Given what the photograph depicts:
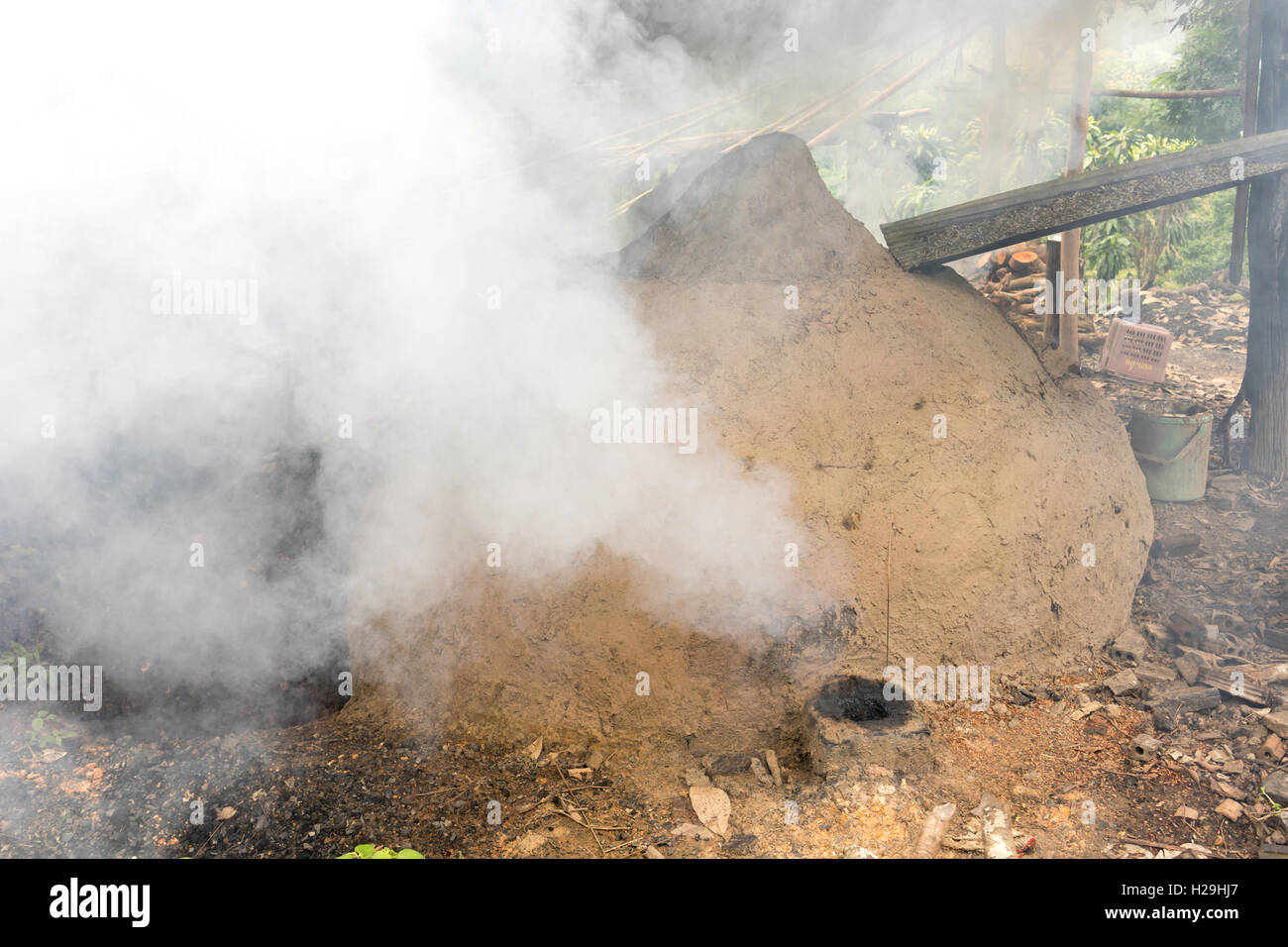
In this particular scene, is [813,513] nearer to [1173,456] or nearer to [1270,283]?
[1173,456]

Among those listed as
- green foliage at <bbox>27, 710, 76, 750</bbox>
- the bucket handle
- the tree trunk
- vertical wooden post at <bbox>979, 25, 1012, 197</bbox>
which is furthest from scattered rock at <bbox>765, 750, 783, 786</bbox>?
vertical wooden post at <bbox>979, 25, 1012, 197</bbox>

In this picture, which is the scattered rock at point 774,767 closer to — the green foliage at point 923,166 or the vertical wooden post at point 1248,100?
the vertical wooden post at point 1248,100

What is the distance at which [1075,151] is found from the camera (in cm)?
823

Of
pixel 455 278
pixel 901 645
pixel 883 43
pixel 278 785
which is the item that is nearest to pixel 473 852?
pixel 278 785

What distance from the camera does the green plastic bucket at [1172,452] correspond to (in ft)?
19.6

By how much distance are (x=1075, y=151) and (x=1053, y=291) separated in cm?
136

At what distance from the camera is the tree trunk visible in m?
6.47

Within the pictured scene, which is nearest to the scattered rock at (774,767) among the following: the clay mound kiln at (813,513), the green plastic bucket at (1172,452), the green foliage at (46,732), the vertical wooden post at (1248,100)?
the clay mound kiln at (813,513)

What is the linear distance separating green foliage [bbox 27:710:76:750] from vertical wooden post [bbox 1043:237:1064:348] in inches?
275

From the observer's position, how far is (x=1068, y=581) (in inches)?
172

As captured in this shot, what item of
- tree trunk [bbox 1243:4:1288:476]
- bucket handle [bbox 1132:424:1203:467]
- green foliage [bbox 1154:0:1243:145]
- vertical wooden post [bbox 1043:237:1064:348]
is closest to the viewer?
bucket handle [bbox 1132:424:1203:467]

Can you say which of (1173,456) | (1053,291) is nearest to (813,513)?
(1173,456)

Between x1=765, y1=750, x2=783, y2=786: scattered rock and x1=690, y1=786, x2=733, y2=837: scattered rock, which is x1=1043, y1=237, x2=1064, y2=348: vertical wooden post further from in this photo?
x1=690, y1=786, x2=733, y2=837: scattered rock

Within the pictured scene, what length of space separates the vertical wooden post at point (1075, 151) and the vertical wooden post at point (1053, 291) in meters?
0.09
